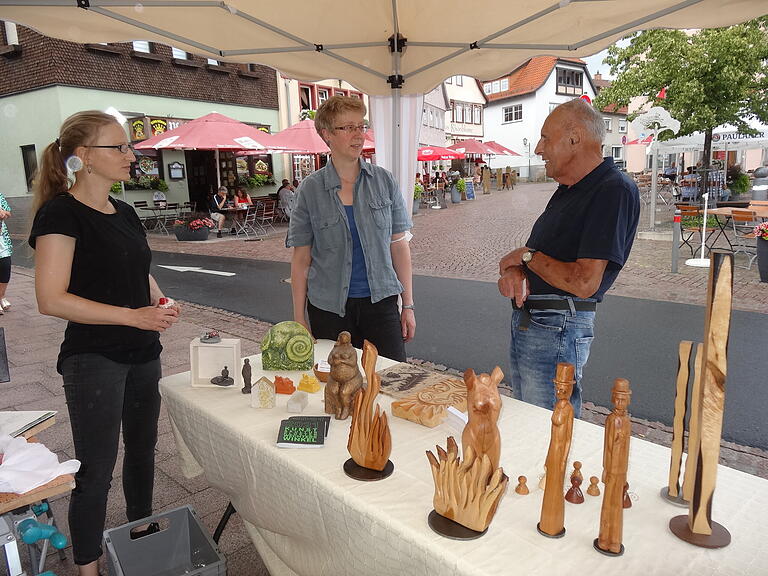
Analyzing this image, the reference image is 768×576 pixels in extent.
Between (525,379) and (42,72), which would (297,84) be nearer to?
(42,72)

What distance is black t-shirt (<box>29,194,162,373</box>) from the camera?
1.88m

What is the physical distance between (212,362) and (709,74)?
18.6 metres

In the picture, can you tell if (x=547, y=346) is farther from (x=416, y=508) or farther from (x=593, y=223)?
(x=416, y=508)

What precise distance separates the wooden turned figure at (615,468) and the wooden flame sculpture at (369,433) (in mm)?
550

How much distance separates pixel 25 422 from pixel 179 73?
59.4ft

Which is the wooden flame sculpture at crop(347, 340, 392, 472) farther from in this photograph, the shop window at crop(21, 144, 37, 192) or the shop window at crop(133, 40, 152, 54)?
the shop window at crop(133, 40, 152, 54)

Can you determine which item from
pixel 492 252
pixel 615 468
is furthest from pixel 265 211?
pixel 615 468

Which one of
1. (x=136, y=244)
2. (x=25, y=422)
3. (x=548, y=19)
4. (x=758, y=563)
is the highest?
(x=548, y=19)

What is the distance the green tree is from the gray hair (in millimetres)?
15924

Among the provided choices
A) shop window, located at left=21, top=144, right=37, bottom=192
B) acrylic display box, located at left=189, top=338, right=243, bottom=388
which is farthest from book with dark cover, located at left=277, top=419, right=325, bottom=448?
shop window, located at left=21, top=144, right=37, bottom=192

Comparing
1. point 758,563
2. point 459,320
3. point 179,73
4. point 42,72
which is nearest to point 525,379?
point 758,563

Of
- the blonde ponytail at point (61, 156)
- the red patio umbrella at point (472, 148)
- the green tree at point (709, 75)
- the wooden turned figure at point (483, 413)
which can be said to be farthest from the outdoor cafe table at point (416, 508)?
the red patio umbrella at point (472, 148)

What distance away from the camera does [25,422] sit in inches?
85.7

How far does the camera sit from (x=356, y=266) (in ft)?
8.85
